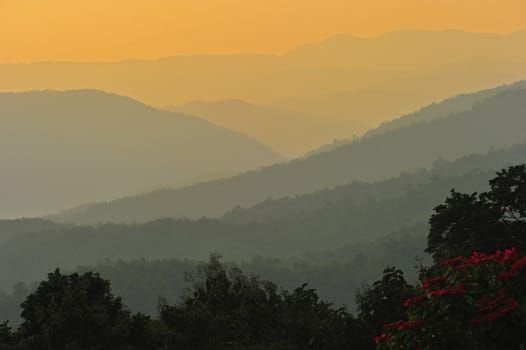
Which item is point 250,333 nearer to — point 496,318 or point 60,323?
point 60,323

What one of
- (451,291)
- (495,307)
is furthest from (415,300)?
(495,307)

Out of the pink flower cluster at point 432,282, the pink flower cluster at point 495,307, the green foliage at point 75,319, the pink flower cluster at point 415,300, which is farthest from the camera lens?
the green foliage at point 75,319

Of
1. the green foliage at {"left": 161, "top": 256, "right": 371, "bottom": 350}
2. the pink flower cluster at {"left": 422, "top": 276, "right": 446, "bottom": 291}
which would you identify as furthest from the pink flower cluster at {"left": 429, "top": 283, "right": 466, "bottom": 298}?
the green foliage at {"left": 161, "top": 256, "right": 371, "bottom": 350}

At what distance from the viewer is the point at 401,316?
34781 mm

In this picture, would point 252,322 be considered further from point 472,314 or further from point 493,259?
point 472,314

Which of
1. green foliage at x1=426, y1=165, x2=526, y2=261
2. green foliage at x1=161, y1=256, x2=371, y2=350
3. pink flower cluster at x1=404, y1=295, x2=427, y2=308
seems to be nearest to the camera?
pink flower cluster at x1=404, y1=295, x2=427, y2=308

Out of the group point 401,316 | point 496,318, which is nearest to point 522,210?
point 401,316

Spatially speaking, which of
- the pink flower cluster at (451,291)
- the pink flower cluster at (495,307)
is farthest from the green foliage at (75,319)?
the pink flower cluster at (495,307)

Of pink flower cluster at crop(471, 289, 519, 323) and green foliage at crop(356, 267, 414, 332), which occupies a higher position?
pink flower cluster at crop(471, 289, 519, 323)

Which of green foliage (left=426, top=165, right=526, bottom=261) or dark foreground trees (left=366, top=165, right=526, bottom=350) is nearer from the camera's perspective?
dark foreground trees (left=366, top=165, right=526, bottom=350)

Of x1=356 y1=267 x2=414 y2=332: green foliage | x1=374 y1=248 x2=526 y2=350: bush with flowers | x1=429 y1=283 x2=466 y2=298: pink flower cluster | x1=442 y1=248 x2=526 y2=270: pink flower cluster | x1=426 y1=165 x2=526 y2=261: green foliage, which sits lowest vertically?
x1=356 y1=267 x2=414 y2=332: green foliage

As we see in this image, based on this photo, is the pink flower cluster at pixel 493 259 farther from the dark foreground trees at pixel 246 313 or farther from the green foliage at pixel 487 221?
the green foliage at pixel 487 221

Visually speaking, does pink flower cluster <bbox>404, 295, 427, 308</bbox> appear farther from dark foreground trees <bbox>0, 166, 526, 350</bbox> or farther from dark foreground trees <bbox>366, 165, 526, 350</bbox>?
dark foreground trees <bbox>0, 166, 526, 350</bbox>

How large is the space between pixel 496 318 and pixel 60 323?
24.3 m
